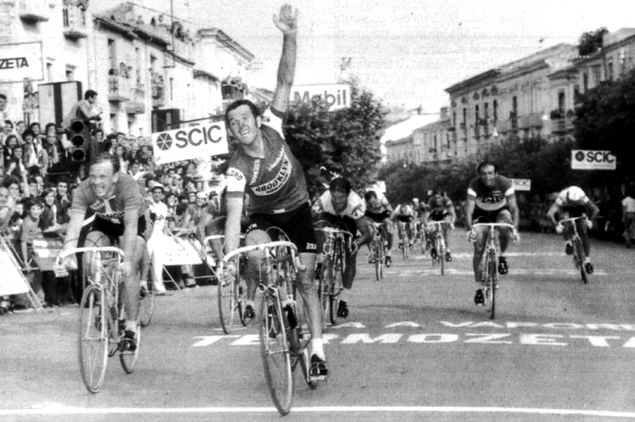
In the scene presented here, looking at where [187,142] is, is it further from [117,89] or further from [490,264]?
[490,264]

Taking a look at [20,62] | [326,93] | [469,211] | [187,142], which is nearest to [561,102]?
[326,93]

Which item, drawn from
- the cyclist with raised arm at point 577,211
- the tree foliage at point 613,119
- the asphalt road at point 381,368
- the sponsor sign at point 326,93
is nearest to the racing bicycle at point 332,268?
the asphalt road at point 381,368

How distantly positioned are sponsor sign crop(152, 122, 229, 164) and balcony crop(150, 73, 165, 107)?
18231mm

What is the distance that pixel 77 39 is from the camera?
4472 centimetres

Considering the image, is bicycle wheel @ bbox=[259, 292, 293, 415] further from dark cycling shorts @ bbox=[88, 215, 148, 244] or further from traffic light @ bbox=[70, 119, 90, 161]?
traffic light @ bbox=[70, 119, 90, 161]

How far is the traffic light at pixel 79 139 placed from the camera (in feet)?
70.7

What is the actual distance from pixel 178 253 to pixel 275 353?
16.7 m

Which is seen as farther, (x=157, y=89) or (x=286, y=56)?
(x=157, y=89)

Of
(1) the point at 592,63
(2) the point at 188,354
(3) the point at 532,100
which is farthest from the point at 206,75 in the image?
(2) the point at 188,354

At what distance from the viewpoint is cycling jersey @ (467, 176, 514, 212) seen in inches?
666

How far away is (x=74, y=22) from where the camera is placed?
43.3m

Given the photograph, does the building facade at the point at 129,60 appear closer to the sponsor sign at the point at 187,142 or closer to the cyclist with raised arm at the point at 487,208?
the sponsor sign at the point at 187,142

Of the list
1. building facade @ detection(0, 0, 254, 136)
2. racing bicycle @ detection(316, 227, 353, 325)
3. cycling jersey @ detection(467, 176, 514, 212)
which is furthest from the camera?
building facade @ detection(0, 0, 254, 136)

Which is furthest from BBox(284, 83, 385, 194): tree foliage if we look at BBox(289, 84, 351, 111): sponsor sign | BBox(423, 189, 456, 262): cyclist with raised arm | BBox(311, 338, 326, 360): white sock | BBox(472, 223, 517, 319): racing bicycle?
BBox(311, 338, 326, 360): white sock
